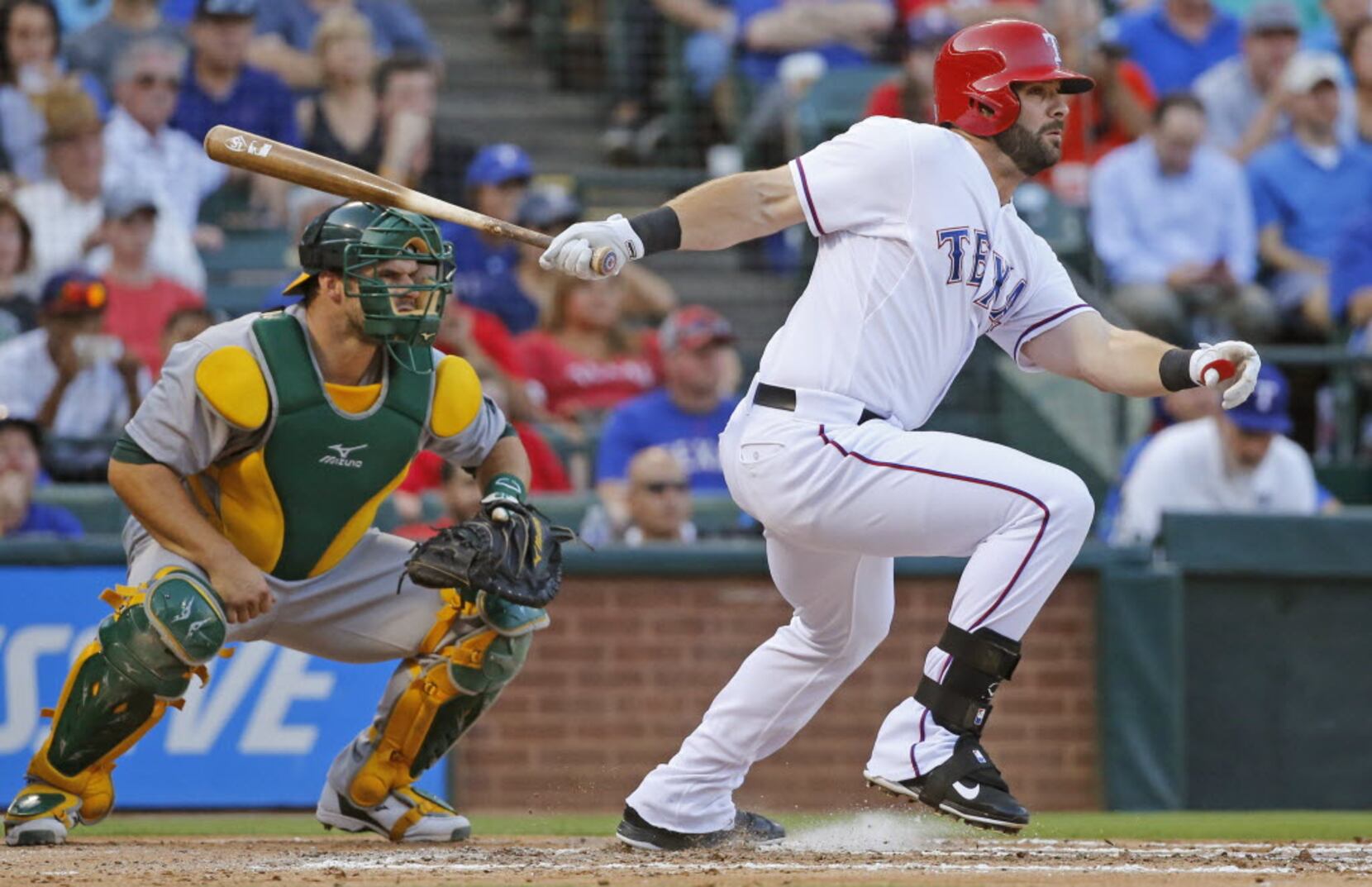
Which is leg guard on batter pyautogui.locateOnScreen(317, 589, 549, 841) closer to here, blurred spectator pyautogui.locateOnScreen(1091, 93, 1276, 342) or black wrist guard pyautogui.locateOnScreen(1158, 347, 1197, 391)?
black wrist guard pyautogui.locateOnScreen(1158, 347, 1197, 391)

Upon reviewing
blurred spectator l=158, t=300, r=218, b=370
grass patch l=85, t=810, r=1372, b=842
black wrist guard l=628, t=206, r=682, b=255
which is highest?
black wrist guard l=628, t=206, r=682, b=255

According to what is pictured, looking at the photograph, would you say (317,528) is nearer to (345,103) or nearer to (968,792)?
(968,792)

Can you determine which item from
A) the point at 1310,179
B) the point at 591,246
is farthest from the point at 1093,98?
the point at 591,246

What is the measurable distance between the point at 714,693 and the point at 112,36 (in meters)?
4.33

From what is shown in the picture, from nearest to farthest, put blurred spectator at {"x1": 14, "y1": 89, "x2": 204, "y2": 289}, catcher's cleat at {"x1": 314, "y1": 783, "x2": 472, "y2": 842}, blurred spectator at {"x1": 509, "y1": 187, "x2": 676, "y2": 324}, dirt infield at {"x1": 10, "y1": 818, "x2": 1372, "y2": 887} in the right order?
dirt infield at {"x1": 10, "y1": 818, "x2": 1372, "y2": 887} < catcher's cleat at {"x1": 314, "y1": 783, "x2": 472, "y2": 842} < blurred spectator at {"x1": 14, "y1": 89, "x2": 204, "y2": 289} < blurred spectator at {"x1": 509, "y1": 187, "x2": 676, "y2": 324}

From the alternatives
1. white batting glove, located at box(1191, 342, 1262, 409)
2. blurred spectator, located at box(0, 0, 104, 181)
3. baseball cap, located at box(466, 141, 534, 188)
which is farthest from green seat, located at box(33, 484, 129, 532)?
white batting glove, located at box(1191, 342, 1262, 409)

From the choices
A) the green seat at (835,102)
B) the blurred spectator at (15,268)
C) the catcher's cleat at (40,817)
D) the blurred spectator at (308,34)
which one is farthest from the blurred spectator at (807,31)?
the catcher's cleat at (40,817)

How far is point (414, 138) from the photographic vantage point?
924 cm

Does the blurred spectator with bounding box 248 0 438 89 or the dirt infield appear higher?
the blurred spectator with bounding box 248 0 438 89

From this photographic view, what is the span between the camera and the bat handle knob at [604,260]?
440cm

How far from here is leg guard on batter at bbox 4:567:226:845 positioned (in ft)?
15.4

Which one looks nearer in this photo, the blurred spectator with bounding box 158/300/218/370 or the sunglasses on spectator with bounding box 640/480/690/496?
the sunglasses on spectator with bounding box 640/480/690/496

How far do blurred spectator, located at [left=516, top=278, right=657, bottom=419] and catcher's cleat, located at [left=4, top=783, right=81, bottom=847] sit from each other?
390 centimetres

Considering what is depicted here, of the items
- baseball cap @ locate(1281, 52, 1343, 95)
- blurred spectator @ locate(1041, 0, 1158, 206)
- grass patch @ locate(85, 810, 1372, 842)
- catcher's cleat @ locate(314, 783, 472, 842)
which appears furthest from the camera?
baseball cap @ locate(1281, 52, 1343, 95)
